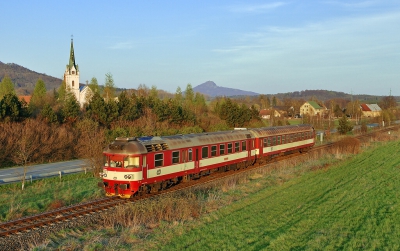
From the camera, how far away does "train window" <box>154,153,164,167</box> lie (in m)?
18.8

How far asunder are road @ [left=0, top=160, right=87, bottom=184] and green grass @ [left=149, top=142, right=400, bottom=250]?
15401 mm

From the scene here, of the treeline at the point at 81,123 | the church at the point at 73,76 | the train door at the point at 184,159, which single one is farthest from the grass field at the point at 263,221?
the church at the point at 73,76

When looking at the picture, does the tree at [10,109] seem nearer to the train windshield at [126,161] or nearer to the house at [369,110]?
the train windshield at [126,161]

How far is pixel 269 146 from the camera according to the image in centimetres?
3148

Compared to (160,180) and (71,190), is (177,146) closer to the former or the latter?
(160,180)

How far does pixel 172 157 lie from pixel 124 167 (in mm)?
3077

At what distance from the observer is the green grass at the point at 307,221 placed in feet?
35.4

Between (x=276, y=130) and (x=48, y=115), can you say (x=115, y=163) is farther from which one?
(x=48, y=115)

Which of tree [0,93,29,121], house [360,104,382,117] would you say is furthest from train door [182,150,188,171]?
house [360,104,382,117]

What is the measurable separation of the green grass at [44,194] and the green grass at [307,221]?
24.9 feet

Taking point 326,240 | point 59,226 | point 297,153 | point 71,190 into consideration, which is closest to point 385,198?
point 326,240

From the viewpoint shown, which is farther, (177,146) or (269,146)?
(269,146)

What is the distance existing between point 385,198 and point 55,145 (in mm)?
28324

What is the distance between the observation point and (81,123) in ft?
127
